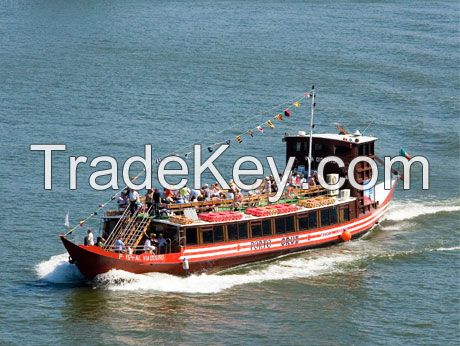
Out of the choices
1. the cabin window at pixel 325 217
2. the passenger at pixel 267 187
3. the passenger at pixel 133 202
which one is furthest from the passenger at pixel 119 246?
the cabin window at pixel 325 217

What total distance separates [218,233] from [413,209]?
58.4 feet

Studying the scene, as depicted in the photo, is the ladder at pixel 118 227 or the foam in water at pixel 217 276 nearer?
the foam in water at pixel 217 276

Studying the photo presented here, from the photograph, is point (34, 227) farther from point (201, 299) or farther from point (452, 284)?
point (452, 284)

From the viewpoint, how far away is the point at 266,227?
59.2 metres

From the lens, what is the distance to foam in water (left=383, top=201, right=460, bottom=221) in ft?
227

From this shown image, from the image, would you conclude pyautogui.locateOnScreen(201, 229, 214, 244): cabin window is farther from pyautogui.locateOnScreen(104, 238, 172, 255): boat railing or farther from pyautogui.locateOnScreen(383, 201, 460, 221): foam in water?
pyautogui.locateOnScreen(383, 201, 460, 221): foam in water

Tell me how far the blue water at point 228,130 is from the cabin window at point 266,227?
174 cm

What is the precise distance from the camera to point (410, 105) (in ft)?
302

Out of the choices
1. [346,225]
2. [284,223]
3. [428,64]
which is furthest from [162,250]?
[428,64]

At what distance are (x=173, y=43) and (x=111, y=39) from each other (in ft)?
24.0

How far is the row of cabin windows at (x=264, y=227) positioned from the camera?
56.4 metres

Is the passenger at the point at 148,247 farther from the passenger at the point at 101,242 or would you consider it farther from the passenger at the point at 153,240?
the passenger at the point at 101,242

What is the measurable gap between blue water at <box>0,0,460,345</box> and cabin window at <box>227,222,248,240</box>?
194 cm

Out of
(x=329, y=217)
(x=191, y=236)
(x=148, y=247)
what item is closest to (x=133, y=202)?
(x=148, y=247)
